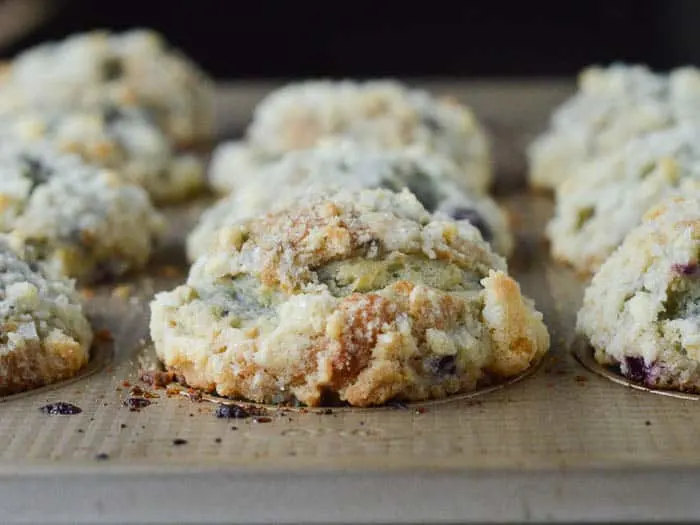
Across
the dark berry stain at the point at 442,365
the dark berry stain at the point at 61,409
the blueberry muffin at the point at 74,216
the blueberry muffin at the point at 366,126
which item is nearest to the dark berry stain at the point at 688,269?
the dark berry stain at the point at 442,365

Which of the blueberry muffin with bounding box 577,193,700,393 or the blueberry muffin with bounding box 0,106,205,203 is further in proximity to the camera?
the blueberry muffin with bounding box 0,106,205,203

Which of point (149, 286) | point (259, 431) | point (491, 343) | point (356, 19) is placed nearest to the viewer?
point (259, 431)

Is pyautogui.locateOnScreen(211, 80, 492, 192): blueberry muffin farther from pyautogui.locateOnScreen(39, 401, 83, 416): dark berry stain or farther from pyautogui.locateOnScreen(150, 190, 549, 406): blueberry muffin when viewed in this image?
pyautogui.locateOnScreen(39, 401, 83, 416): dark berry stain

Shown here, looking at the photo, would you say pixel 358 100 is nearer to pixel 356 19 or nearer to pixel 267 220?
pixel 267 220

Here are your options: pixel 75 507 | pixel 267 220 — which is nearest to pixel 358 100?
pixel 267 220

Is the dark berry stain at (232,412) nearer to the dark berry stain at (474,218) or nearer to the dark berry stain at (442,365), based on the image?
the dark berry stain at (442,365)

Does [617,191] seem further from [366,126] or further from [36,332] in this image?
[36,332]

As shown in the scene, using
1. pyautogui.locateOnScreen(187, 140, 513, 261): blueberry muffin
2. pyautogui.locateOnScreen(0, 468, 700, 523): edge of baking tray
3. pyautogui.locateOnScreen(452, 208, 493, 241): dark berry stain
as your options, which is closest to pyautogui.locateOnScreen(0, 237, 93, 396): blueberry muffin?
pyautogui.locateOnScreen(0, 468, 700, 523): edge of baking tray
